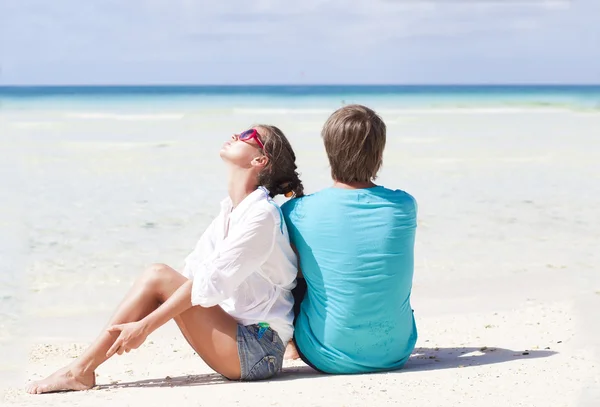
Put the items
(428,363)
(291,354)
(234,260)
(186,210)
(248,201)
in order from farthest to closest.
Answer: (186,210)
(291,354)
(428,363)
(248,201)
(234,260)

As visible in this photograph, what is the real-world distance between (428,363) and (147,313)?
4.62ft

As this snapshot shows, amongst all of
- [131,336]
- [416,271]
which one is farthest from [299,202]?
[416,271]

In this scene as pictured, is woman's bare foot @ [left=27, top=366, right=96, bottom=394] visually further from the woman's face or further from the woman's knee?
the woman's face

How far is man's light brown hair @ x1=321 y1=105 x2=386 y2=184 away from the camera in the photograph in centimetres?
345

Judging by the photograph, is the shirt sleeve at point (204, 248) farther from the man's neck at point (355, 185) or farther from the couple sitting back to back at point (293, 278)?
the man's neck at point (355, 185)

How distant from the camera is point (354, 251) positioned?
11.4 ft

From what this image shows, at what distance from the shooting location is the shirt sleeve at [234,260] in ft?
10.8

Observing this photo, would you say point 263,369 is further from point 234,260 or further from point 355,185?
point 355,185

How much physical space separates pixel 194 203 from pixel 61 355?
505cm

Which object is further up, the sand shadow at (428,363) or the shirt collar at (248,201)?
the shirt collar at (248,201)

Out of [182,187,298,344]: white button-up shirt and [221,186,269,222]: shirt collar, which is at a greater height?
[221,186,269,222]: shirt collar

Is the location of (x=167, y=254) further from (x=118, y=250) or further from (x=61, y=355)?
(x=61, y=355)

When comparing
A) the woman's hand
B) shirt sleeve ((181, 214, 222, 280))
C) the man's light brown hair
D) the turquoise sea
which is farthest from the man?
the turquoise sea

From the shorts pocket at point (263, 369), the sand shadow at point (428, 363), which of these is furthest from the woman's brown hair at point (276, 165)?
the sand shadow at point (428, 363)
